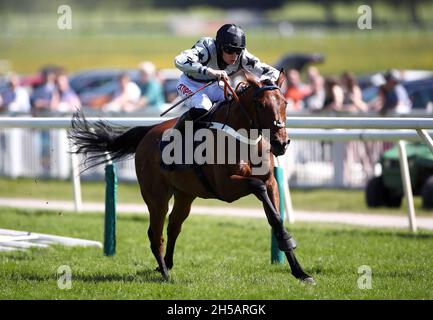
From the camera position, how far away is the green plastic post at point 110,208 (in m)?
9.30

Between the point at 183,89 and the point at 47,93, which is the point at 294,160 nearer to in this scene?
the point at 47,93

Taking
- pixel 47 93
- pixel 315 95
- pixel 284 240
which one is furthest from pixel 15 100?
pixel 284 240

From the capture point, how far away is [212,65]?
26.8 feet

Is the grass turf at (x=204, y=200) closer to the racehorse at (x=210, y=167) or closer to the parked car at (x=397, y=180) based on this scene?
the parked car at (x=397, y=180)

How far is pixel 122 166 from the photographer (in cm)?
1733

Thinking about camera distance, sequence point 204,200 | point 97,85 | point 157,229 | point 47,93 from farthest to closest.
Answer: point 97,85 → point 47,93 → point 204,200 → point 157,229

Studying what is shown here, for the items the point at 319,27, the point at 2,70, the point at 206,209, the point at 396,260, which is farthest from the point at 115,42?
the point at 396,260

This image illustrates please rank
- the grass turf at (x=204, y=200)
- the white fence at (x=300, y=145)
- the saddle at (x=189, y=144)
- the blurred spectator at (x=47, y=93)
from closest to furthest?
the saddle at (x=189, y=144), the white fence at (x=300, y=145), the grass turf at (x=204, y=200), the blurred spectator at (x=47, y=93)

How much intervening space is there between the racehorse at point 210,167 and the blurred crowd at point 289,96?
7074mm

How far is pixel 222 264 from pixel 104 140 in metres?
1.60

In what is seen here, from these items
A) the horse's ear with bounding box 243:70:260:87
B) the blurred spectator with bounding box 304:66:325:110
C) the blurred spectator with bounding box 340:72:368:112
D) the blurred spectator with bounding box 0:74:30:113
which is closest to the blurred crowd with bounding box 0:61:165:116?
the blurred spectator with bounding box 0:74:30:113

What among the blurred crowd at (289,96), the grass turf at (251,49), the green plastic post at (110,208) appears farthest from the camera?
the grass turf at (251,49)

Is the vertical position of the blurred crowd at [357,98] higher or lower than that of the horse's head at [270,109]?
lower

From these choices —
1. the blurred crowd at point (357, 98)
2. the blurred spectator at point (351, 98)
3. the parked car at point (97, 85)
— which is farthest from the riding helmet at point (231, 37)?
the parked car at point (97, 85)
